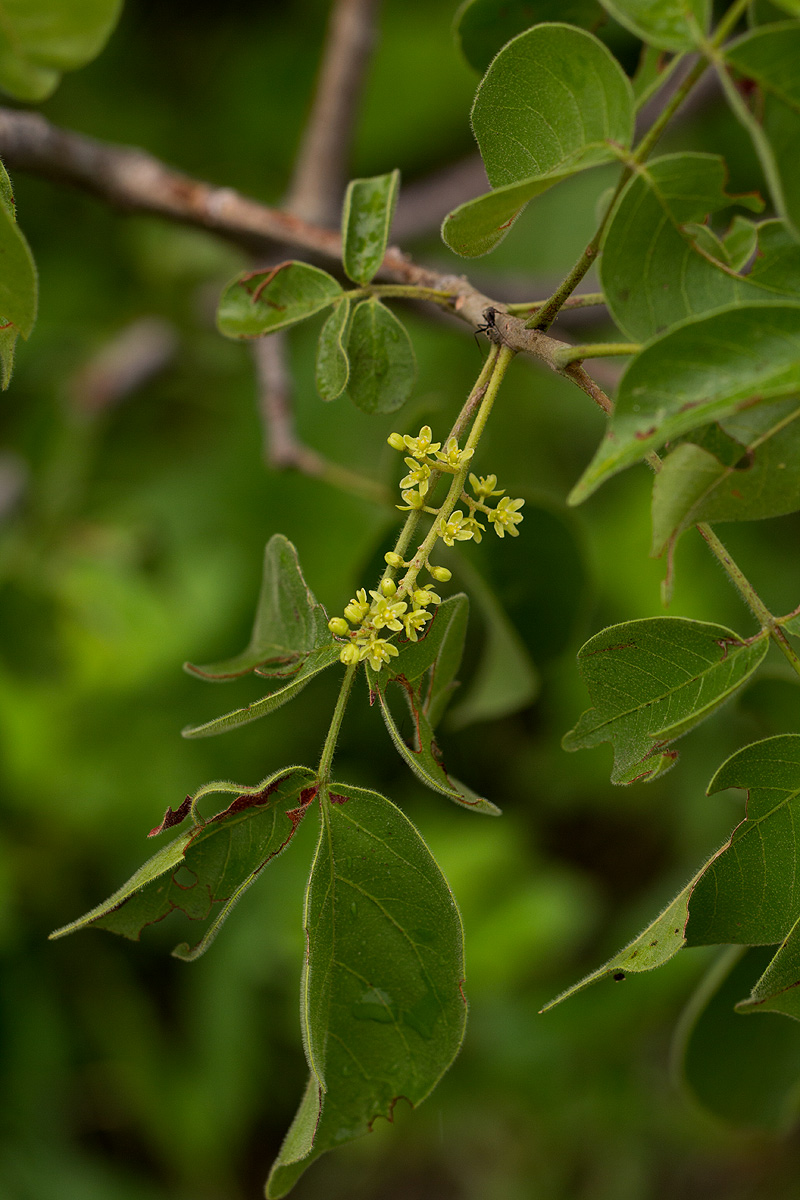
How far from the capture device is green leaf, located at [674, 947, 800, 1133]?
81 cm

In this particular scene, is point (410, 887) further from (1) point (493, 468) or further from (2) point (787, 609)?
(2) point (787, 609)

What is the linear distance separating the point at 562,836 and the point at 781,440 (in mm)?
1804

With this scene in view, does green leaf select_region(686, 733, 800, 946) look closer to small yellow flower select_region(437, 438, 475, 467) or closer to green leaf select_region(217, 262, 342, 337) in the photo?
small yellow flower select_region(437, 438, 475, 467)

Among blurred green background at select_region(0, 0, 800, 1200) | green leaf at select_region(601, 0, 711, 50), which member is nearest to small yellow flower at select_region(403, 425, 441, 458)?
green leaf at select_region(601, 0, 711, 50)

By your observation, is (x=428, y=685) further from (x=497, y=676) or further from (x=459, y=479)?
(x=497, y=676)

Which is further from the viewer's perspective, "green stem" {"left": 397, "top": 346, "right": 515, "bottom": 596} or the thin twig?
the thin twig

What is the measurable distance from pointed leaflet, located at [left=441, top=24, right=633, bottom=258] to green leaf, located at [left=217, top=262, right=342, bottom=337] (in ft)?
0.41

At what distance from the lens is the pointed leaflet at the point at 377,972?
508 millimetres

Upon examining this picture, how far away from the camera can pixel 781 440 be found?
1.38ft

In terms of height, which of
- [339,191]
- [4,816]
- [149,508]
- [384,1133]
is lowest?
[384,1133]

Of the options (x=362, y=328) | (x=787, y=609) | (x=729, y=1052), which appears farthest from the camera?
(x=787, y=609)

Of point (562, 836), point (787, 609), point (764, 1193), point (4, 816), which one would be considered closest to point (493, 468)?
point (787, 609)

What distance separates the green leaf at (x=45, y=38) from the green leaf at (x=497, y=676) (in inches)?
19.9

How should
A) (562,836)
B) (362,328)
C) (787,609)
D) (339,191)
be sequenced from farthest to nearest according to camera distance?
(562,836) → (787,609) → (339,191) → (362,328)
